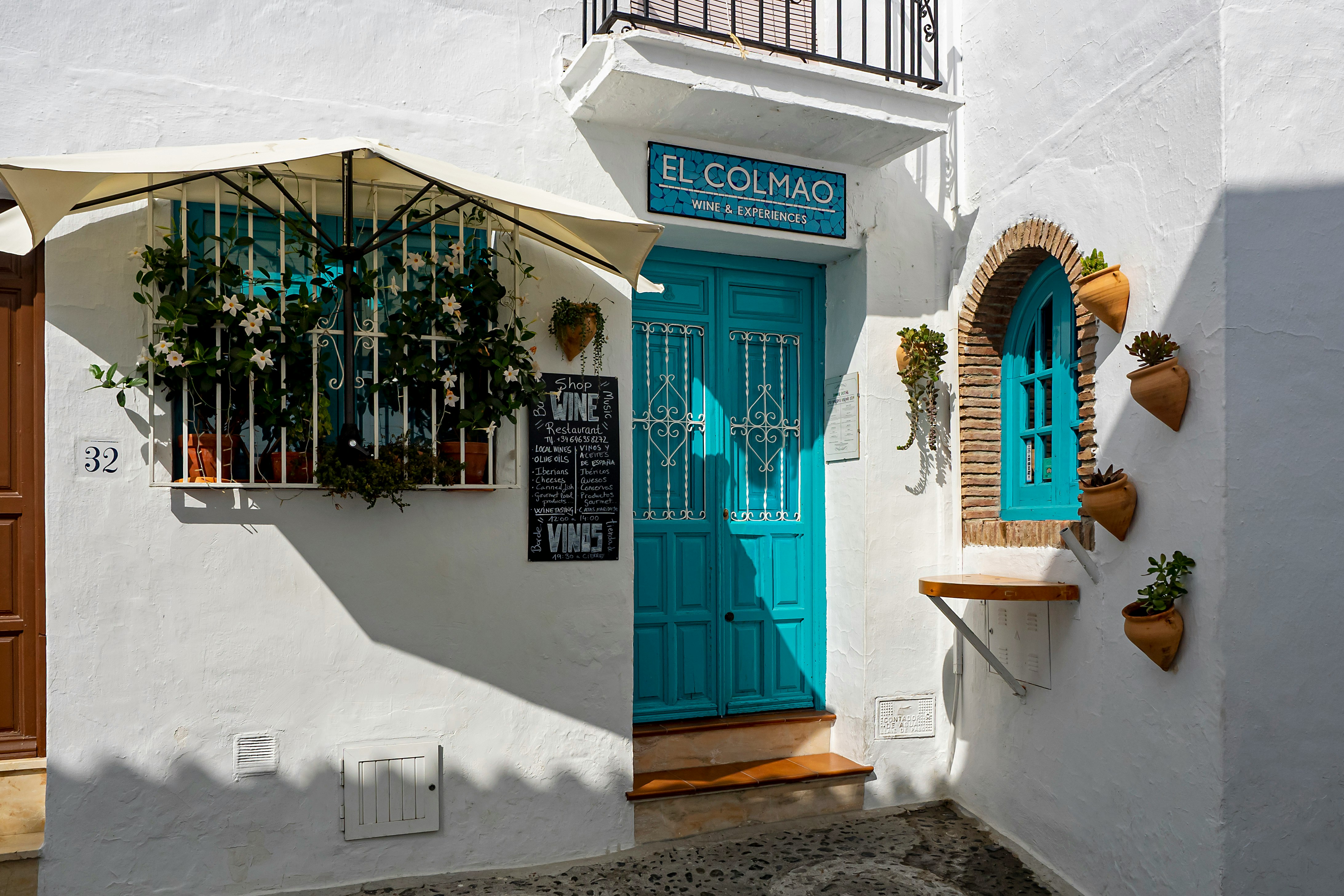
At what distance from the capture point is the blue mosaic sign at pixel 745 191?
495 cm

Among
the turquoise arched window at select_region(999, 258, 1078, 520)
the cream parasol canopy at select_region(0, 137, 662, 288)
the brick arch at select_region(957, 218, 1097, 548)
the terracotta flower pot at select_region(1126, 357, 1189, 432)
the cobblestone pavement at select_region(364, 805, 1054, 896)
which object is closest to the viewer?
the cream parasol canopy at select_region(0, 137, 662, 288)

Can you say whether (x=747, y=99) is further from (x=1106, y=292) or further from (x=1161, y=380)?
(x=1161, y=380)

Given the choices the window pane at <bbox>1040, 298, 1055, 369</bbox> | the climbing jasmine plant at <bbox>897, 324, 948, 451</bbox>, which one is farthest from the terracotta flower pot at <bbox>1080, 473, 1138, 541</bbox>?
the climbing jasmine plant at <bbox>897, 324, 948, 451</bbox>

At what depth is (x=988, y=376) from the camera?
534cm

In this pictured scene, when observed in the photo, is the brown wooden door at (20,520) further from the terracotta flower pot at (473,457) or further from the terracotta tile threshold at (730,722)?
the terracotta tile threshold at (730,722)

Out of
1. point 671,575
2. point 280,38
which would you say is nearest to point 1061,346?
point 671,575

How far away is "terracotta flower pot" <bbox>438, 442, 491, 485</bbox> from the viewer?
14.5ft

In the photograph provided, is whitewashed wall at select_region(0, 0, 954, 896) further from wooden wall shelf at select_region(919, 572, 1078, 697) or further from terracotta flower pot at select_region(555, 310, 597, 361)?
wooden wall shelf at select_region(919, 572, 1078, 697)

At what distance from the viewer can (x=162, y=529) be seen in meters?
4.06

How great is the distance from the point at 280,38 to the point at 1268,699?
15.8ft

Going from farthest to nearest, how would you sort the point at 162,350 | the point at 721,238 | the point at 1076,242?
the point at 721,238, the point at 1076,242, the point at 162,350

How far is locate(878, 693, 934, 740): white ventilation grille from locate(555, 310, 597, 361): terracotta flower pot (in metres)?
2.47

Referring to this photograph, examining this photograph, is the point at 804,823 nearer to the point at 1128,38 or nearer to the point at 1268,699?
the point at 1268,699

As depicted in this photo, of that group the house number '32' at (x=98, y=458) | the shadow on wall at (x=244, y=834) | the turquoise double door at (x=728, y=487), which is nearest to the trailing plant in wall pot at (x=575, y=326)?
the turquoise double door at (x=728, y=487)
